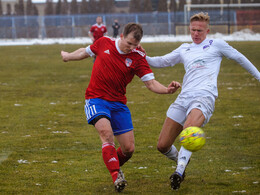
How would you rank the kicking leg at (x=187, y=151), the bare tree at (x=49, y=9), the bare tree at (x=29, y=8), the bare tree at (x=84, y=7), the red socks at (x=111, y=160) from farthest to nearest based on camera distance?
the bare tree at (x=49, y=9) < the bare tree at (x=29, y=8) < the bare tree at (x=84, y=7) < the red socks at (x=111, y=160) < the kicking leg at (x=187, y=151)

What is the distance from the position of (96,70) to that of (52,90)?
1166 centimetres

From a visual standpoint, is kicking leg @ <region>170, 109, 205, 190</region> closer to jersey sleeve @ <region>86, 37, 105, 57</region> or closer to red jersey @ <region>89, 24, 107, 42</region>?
jersey sleeve @ <region>86, 37, 105, 57</region>

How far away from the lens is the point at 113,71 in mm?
6621

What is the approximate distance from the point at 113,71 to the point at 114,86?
0.64 feet

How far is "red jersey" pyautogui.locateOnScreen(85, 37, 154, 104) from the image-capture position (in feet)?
21.7

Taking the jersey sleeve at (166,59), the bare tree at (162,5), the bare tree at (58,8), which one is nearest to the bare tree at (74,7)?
the bare tree at (58,8)

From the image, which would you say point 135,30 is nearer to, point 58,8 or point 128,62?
point 128,62

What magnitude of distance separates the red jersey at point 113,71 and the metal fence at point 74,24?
47196 millimetres

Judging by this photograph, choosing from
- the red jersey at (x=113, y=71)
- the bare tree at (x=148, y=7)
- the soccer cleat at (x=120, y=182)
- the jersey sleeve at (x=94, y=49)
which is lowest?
the soccer cleat at (x=120, y=182)

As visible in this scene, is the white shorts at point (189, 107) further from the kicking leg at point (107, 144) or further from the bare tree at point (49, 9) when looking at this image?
the bare tree at point (49, 9)

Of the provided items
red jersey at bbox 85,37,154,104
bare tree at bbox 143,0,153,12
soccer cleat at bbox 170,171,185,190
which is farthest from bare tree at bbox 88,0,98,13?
soccer cleat at bbox 170,171,185,190

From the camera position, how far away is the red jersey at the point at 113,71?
6.62 metres

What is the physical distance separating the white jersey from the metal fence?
4683cm

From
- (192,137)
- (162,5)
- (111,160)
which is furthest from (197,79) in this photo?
(162,5)
